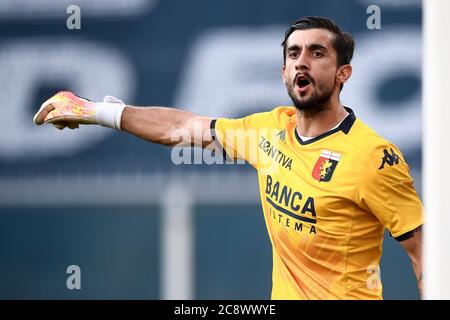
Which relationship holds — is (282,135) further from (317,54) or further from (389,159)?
(389,159)

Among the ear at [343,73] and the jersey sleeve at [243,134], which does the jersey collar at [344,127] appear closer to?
the ear at [343,73]

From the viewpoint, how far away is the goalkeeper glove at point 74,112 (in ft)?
12.5

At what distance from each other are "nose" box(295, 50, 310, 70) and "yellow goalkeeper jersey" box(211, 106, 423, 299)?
11.1 inches

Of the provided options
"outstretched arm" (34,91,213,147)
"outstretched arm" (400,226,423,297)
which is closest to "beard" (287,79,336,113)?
"outstretched arm" (34,91,213,147)

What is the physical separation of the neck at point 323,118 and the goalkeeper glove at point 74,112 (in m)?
0.85

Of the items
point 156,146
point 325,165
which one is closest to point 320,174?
point 325,165

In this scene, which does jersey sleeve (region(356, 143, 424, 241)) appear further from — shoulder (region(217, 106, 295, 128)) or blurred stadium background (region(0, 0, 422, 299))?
blurred stadium background (region(0, 0, 422, 299))

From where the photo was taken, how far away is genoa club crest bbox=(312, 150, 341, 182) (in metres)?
3.50

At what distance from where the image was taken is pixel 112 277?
19.3 feet

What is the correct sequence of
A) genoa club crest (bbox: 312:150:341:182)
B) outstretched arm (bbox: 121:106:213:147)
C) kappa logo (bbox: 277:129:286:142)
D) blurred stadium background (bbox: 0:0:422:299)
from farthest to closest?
blurred stadium background (bbox: 0:0:422:299), outstretched arm (bbox: 121:106:213:147), kappa logo (bbox: 277:129:286:142), genoa club crest (bbox: 312:150:341:182)

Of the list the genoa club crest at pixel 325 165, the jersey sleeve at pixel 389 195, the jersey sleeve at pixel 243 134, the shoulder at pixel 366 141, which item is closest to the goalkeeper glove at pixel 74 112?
the jersey sleeve at pixel 243 134
